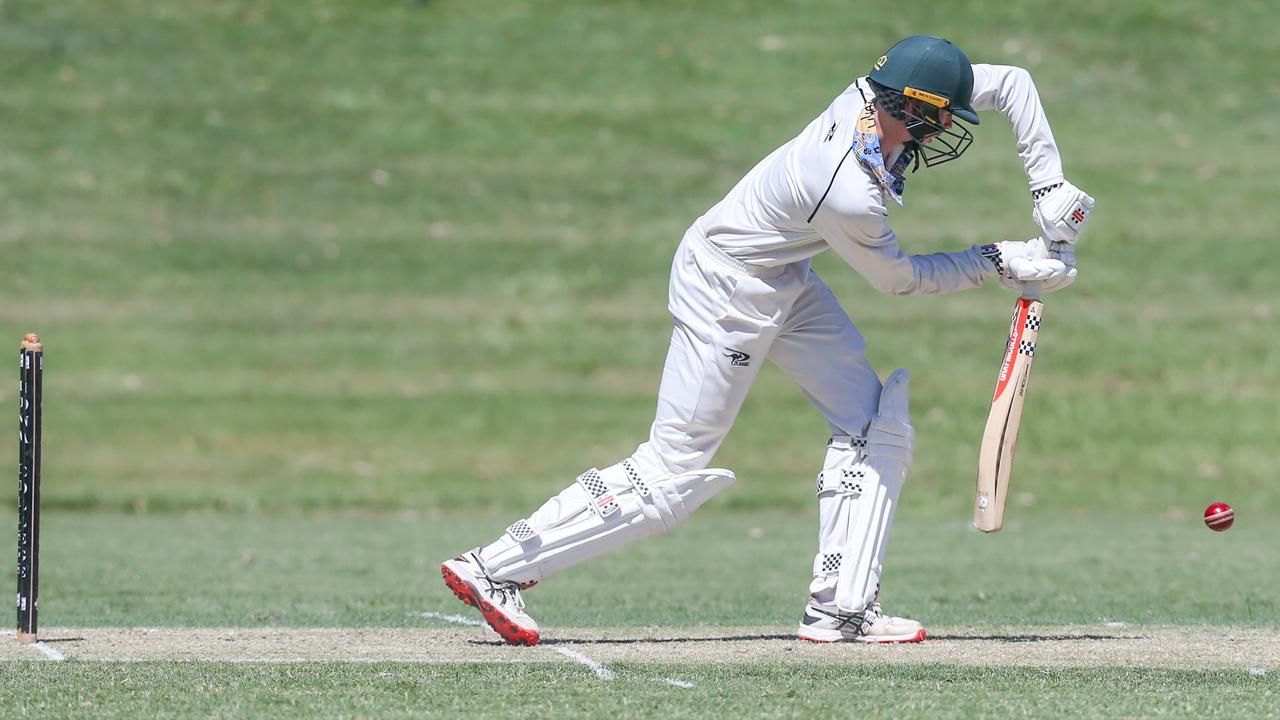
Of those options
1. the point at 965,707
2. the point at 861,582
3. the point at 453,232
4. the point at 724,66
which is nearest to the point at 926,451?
the point at 453,232

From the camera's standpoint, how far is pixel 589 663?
5895 mm

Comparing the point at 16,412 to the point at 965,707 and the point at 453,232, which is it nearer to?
the point at 453,232

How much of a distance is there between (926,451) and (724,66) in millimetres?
7969

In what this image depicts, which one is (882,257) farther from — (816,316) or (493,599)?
(493,599)

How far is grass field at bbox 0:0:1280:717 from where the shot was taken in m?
6.08

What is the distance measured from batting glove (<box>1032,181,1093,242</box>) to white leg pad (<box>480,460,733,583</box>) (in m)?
1.52

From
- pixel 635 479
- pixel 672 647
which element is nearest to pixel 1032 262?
pixel 635 479

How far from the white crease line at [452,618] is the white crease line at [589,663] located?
1299 millimetres

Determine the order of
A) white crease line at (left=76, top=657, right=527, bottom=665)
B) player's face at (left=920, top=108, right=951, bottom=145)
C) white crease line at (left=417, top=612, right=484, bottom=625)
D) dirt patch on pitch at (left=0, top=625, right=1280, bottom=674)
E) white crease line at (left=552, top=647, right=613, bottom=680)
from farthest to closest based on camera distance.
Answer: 1. white crease line at (left=417, top=612, right=484, bottom=625)
2. player's face at (left=920, top=108, right=951, bottom=145)
3. dirt patch on pitch at (left=0, top=625, right=1280, bottom=674)
4. white crease line at (left=76, top=657, right=527, bottom=665)
5. white crease line at (left=552, top=647, right=613, bottom=680)

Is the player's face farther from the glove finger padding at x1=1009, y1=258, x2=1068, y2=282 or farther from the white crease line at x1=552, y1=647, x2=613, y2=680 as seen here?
the white crease line at x1=552, y1=647, x2=613, y2=680

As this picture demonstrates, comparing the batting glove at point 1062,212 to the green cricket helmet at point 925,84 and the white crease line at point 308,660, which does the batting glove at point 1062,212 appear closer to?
the green cricket helmet at point 925,84

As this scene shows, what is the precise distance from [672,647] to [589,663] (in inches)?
21.4

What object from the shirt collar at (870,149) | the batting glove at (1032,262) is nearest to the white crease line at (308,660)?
the shirt collar at (870,149)

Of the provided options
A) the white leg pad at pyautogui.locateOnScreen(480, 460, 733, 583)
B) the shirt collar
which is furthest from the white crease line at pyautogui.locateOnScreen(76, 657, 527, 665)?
the shirt collar
